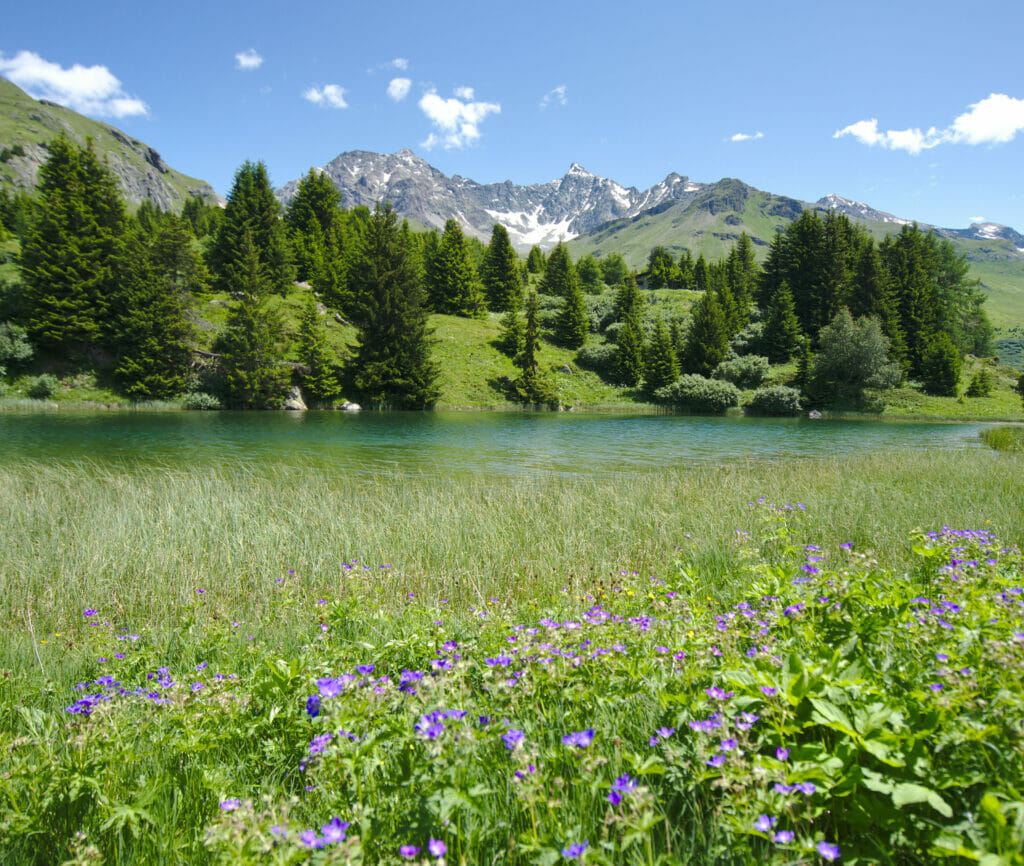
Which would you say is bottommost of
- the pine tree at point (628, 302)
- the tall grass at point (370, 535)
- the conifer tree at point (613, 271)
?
the tall grass at point (370, 535)

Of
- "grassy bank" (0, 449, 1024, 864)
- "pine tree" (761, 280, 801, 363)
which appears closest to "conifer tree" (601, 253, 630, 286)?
"pine tree" (761, 280, 801, 363)

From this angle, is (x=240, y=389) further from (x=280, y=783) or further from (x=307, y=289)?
(x=280, y=783)

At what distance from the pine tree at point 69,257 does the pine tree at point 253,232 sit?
29.0 feet

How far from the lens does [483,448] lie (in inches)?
739

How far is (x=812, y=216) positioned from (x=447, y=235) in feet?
143

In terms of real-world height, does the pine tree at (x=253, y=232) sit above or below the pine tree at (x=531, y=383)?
above

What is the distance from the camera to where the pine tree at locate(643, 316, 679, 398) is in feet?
152

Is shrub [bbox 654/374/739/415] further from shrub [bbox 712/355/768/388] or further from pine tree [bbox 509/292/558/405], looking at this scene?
pine tree [bbox 509/292/558/405]

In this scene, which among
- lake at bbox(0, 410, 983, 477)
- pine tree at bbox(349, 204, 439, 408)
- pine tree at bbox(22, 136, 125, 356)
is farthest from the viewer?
pine tree at bbox(349, 204, 439, 408)

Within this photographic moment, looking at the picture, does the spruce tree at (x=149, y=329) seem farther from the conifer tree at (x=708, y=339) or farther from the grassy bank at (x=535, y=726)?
the conifer tree at (x=708, y=339)

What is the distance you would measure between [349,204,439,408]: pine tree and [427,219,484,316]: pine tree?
477 inches

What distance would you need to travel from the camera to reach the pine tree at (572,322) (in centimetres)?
5344

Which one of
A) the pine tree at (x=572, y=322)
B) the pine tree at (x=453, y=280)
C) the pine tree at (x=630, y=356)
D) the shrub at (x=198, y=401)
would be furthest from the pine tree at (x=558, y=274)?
the shrub at (x=198, y=401)

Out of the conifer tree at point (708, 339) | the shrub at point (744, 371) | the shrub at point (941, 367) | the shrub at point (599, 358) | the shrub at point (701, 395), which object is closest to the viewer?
the shrub at point (701, 395)
